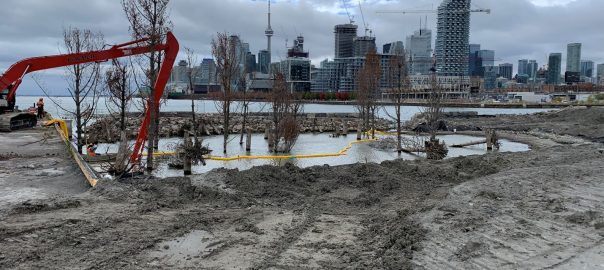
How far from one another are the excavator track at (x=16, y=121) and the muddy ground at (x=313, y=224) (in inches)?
734

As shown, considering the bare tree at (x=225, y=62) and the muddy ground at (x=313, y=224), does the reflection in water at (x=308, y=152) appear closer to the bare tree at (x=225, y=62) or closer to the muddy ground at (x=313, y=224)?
the bare tree at (x=225, y=62)

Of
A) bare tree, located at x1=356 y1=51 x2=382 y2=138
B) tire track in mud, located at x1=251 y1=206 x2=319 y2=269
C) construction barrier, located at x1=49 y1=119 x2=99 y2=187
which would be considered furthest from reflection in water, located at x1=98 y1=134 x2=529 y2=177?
tire track in mud, located at x1=251 y1=206 x2=319 y2=269

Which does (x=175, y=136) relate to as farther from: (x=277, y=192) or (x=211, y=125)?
(x=277, y=192)

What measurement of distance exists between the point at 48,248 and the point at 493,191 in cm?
875

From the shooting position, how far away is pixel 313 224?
862cm

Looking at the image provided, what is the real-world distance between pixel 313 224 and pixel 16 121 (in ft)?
85.4

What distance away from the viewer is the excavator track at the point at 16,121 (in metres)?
26.3

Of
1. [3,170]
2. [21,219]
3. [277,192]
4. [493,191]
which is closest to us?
[21,219]

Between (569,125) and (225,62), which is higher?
(225,62)

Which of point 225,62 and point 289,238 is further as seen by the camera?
point 225,62

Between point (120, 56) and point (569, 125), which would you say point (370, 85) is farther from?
point (120, 56)

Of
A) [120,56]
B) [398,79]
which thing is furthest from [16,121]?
[398,79]

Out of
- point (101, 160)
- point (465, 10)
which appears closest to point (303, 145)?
point (101, 160)

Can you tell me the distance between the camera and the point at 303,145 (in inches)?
1205
